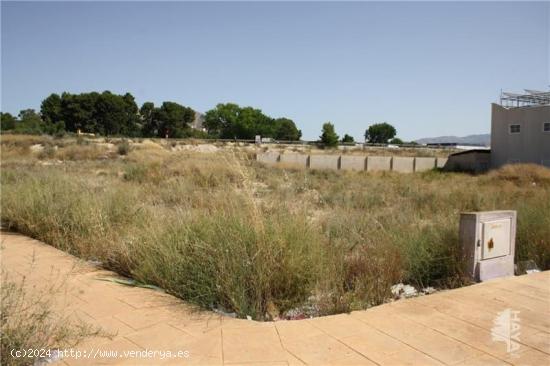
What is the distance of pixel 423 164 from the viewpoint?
46.4 metres

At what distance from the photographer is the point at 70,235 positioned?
639 centimetres

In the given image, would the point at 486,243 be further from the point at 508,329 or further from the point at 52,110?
the point at 52,110

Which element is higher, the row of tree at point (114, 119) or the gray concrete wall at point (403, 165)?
the row of tree at point (114, 119)

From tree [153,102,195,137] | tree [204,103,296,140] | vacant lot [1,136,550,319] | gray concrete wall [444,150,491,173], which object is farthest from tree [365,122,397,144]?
vacant lot [1,136,550,319]

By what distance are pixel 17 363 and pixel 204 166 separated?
15.1 meters

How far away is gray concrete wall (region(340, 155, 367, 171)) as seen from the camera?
43125mm

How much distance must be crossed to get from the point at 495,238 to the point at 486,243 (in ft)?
0.59

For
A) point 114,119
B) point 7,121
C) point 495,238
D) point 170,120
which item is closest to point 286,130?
point 170,120

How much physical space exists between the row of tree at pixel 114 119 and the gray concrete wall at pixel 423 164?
165 ft

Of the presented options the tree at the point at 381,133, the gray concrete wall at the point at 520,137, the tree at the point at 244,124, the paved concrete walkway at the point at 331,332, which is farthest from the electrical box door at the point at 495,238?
the tree at the point at 381,133

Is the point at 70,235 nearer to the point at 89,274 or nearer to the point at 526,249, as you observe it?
the point at 89,274

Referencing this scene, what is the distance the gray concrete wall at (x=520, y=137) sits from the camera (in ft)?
108

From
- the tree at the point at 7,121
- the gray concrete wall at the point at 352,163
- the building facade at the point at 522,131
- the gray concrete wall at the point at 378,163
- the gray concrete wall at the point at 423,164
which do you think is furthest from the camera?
the tree at the point at 7,121

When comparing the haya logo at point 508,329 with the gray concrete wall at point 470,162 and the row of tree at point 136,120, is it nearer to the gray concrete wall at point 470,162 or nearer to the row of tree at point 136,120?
the gray concrete wall at point 470,162
